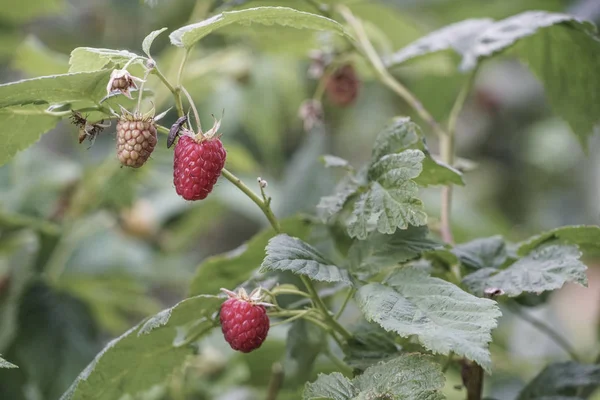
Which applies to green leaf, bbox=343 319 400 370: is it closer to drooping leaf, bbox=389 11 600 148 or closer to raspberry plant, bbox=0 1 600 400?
raspberry plant, bbox=0 1 600 400

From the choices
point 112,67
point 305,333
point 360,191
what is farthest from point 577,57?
point 112,67

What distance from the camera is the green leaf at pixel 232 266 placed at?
2.99ft

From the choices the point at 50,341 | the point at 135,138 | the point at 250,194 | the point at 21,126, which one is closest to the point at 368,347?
the point at 250,194

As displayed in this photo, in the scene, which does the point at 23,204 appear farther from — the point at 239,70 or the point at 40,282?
the point at 239,70

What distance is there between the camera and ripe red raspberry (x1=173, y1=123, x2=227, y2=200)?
676 millimetres

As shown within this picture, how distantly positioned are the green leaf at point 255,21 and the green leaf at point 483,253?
286 mm

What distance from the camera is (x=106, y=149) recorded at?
2023 mm

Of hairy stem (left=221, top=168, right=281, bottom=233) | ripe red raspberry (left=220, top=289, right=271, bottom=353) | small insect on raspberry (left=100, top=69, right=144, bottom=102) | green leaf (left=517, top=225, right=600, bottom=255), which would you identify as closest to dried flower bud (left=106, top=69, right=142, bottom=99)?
A: small insect on raspberry (left=100, top=69, right=144, bottom=102)

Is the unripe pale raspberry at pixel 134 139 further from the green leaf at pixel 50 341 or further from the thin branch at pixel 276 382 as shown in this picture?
the green leaf at pixel 50 341

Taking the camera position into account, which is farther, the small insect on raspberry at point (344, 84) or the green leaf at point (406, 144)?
the small insect on raspberry at point (344, 84)

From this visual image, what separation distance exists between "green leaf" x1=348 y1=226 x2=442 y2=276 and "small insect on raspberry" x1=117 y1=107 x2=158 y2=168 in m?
0.24

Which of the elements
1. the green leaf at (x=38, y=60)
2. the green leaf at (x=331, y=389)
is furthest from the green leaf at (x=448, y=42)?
the green leaf at (x=38, y=60)

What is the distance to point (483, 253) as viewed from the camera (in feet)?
2.75

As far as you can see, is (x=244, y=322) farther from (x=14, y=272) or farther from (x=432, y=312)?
(x=14, y=272)
